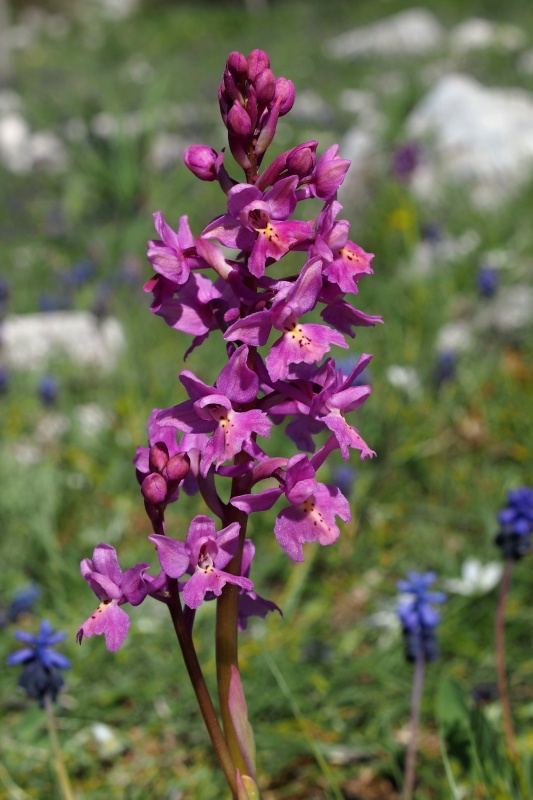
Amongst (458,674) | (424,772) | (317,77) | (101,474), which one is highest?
(317,77)

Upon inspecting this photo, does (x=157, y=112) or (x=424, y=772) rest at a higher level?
(x=157, y=112)

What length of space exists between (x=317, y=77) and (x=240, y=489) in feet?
44.0

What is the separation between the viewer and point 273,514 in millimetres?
3131

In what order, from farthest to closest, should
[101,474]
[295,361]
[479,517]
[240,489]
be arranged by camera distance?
[101,474] < [479,517] < [240,489] < [295,361]

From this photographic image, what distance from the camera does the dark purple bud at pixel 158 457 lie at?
1.20 m

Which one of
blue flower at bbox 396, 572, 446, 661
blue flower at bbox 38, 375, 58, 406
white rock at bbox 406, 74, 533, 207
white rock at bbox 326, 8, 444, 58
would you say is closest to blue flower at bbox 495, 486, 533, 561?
blue flower at bbox 396, 572, 446, 661

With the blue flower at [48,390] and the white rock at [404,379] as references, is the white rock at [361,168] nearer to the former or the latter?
the white rock at [404,379]

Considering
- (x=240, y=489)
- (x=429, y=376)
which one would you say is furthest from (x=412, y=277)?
(x=240, y=489)

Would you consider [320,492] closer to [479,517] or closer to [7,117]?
[479,517]

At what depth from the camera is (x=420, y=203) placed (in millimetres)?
5625

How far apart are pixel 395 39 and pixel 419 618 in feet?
50.3

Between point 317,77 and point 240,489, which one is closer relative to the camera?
point 240,489

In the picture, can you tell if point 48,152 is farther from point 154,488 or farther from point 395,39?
point 154,488

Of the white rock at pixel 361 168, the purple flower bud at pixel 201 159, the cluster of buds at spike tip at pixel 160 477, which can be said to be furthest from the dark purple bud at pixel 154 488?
the white rock at pixel 361 168
